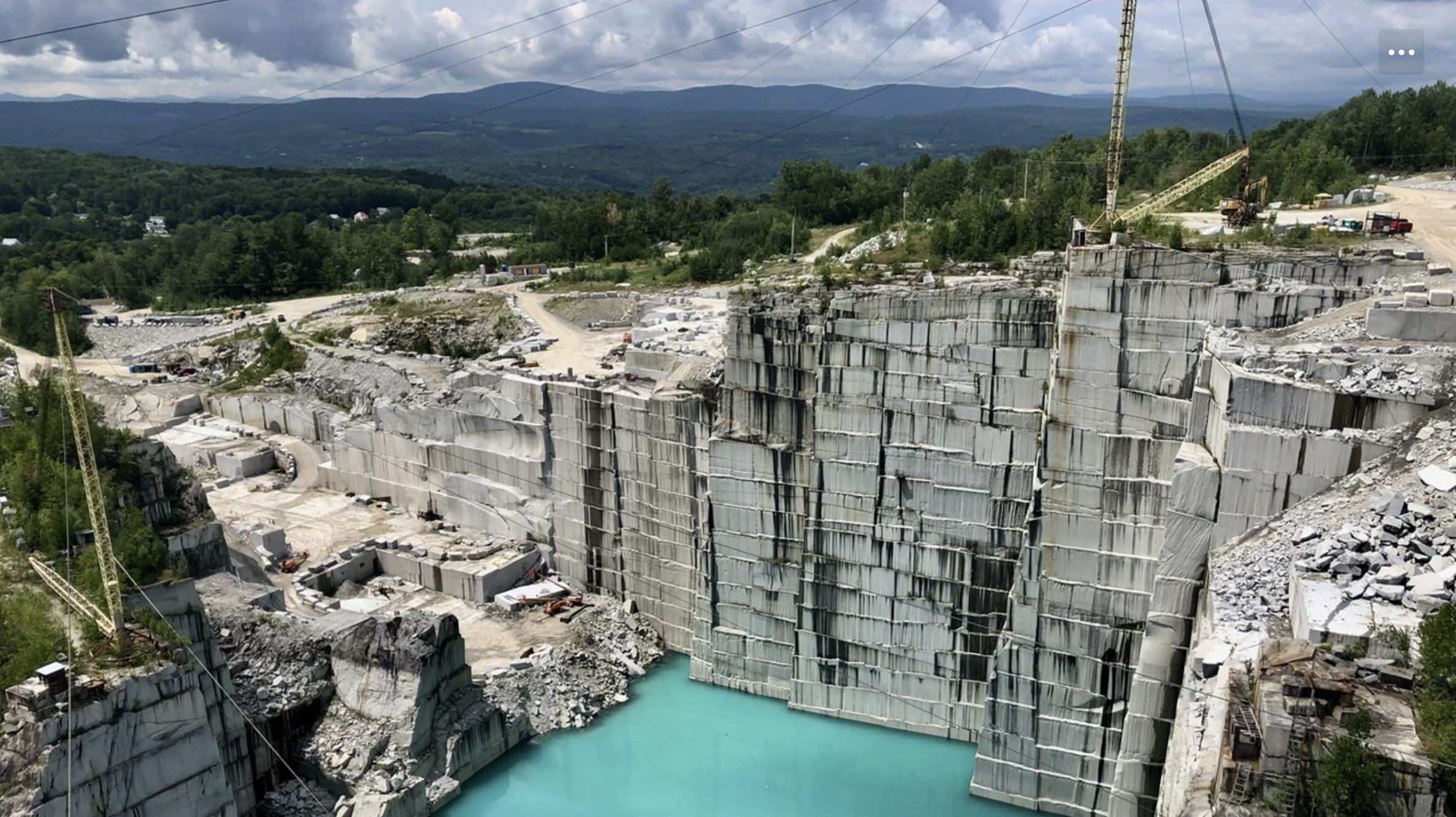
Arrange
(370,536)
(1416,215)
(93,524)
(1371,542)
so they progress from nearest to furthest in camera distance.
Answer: (1371,542)
(93,524)
(1416,215)
(370,536)

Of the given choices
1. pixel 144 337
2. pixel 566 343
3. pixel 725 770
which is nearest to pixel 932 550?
pixel 725 770

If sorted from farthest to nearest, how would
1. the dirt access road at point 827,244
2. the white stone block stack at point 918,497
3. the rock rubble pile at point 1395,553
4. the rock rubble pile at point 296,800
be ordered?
the dirt access road at point 827,244 < the white stone block stack at point 918,497 < the rock rubble pile at point 296,800 < the rock rubble pile at point 1395,553

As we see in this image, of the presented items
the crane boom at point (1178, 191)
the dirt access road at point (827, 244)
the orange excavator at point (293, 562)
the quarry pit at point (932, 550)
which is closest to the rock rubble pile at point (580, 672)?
the quarry pit at point (932, 550)

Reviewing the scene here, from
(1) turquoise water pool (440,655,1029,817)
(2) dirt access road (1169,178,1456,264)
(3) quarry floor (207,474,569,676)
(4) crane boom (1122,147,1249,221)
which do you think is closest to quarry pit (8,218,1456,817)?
(3) quarry floor (207,474,569,676)

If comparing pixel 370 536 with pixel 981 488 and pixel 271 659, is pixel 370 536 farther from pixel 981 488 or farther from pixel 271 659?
pixel 981 488

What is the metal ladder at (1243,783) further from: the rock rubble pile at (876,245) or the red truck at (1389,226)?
the rock rubble pile at (876,245)

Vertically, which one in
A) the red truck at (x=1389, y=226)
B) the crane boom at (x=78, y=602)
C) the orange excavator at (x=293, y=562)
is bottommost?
the orange excavator at (x=293, y=562)

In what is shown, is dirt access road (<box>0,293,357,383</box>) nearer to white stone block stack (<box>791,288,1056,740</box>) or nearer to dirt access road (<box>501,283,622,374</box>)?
dirt access road (<box>501,283,622,374</box>)
